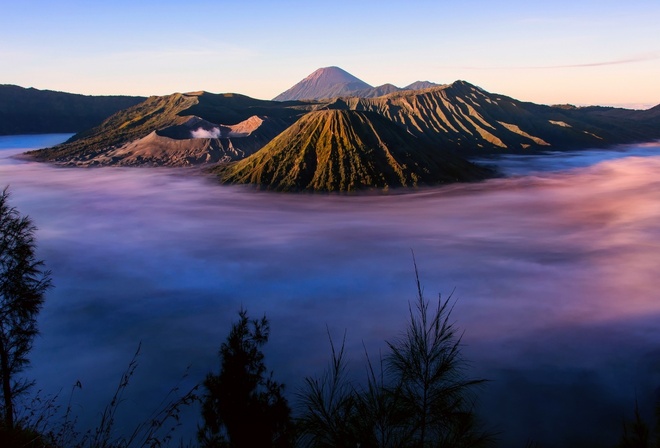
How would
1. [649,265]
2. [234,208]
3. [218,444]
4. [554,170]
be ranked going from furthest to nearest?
1. [554,170]
2. [234,208]
3. [649,265]
4. [218,444]

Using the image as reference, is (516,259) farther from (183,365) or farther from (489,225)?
(183,365)

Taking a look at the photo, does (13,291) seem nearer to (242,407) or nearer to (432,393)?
(242,407)

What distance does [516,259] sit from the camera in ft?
208

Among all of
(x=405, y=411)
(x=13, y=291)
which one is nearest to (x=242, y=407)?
(x=405, y=411)

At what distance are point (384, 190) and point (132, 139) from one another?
12171cm

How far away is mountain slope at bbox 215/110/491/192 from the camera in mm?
107000

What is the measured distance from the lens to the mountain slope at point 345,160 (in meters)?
107

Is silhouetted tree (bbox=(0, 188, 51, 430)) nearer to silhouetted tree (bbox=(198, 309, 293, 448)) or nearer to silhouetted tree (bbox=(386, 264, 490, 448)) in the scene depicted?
silhouetted tree (bbox=(198, 309, 293, 448))

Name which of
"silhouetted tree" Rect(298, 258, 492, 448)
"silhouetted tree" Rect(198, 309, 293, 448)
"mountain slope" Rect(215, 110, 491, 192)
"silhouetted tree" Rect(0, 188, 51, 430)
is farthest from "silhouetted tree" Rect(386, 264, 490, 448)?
"mountain slope" Rect(215, 110, 491, 192)

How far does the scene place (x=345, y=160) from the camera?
108625 millimetres

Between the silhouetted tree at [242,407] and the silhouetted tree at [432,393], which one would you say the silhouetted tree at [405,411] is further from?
the silhouetted tree at [242,407]

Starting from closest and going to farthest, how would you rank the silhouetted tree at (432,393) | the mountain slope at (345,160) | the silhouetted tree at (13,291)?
1. the silhouetted tree at (432,393)
2. the silhouetted tree at (13,291)
3. the mountain slope at (345,160)

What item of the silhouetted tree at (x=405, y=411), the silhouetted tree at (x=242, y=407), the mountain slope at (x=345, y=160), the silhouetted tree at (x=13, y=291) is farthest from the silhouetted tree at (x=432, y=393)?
the mountain slope at (x=345, y=160)

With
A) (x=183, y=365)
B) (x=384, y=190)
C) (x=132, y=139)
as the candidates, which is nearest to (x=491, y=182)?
(x=384, y=190)
